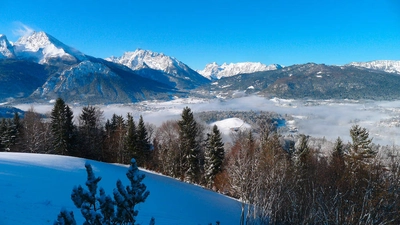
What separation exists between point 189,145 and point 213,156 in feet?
10.4

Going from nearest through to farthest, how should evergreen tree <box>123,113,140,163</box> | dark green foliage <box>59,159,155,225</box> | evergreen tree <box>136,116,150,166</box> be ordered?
1. dark green foliage <box>59,159,155,225</box>
2. evergreen tree <box>123,113,140,163</box>
3. evergreen tree <box>136,116,150,166</box>

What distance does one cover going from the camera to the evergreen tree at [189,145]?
28594 mm

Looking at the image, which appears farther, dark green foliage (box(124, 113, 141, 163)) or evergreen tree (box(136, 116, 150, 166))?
evergreen tree (box(136, 116, 150, 166))

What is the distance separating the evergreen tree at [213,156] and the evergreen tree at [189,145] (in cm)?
159

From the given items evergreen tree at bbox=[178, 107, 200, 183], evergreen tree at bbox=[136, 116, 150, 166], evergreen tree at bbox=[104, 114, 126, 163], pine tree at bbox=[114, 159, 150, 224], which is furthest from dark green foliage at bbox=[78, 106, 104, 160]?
pine tree at bbox=[114, 159, 150, 224]

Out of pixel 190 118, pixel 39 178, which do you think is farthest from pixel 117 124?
pixel 39 178

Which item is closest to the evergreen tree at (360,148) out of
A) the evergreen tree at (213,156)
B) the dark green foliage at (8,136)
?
the evergreen tree at (213,156)

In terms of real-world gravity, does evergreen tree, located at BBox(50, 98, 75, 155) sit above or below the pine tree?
below

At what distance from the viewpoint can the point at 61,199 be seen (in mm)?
9992

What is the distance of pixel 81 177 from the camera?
553 inches

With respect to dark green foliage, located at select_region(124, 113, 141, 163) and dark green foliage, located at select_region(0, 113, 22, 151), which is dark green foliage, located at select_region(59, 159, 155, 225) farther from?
dark green foliage, located at select_region(0, 113, 22, 151)

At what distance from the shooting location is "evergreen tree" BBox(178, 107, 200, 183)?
28.6m

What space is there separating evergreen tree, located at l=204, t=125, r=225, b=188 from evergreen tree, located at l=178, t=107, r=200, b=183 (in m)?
1.59

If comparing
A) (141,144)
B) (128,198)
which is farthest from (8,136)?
(128,198)
